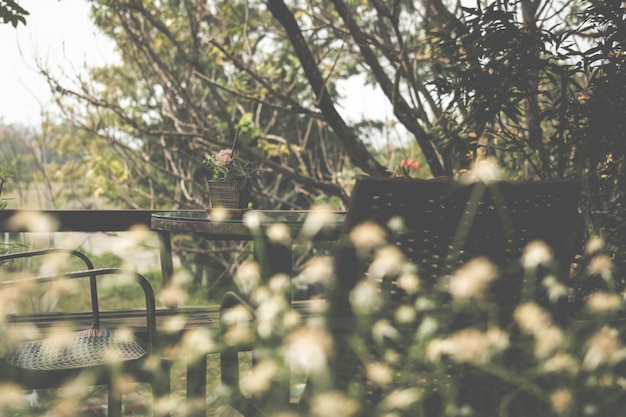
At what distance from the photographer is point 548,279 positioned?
1.53 metres

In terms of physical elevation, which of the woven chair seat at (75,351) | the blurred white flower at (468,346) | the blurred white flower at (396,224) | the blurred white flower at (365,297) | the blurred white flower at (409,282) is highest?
the blurred white flower at (396,224)

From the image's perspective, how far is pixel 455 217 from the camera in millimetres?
1452

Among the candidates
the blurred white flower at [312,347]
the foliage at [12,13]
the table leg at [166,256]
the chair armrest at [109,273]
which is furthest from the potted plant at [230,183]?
the blurred white flower at [312,347]

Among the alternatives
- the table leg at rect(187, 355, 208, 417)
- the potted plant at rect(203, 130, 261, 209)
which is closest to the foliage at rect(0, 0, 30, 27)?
the potted plant at rect(203, 130, 261, 209)

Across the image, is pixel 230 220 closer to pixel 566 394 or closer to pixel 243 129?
pixel 566 394

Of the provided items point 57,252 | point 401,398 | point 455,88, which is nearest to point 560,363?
point 401,398

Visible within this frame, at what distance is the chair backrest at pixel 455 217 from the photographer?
1.41m

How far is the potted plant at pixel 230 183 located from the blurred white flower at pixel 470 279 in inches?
61.1

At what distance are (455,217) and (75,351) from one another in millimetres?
1341

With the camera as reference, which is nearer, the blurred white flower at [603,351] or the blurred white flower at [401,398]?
the blurred white flower at [401,398]

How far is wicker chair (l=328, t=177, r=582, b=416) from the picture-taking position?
1416mm

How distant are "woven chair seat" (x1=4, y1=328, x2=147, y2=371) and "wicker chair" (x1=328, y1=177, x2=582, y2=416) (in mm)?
827

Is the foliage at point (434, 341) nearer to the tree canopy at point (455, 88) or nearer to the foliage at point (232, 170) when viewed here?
the foliage at point (232, 170)

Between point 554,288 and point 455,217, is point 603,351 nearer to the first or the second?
point 554,288
